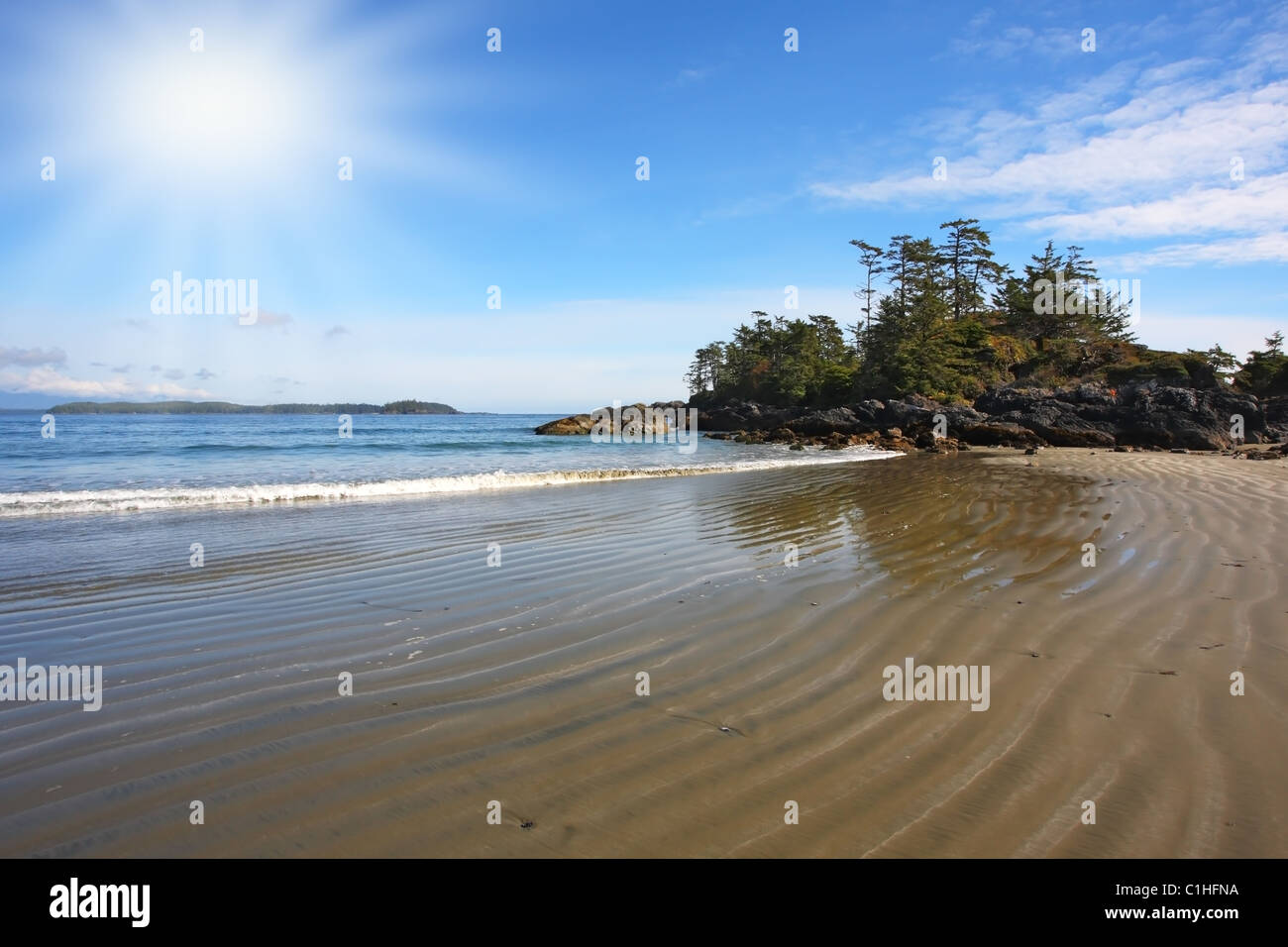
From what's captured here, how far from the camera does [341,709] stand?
405 centimetres

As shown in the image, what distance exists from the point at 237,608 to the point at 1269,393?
50027 mm

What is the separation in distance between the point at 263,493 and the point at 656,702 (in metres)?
14.2

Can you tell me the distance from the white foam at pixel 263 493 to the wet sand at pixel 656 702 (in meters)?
5.52

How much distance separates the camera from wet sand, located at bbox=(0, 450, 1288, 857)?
2.88 m

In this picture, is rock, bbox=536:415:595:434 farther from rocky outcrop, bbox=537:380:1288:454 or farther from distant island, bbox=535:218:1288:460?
rocky outcrop, bbox=537:380:1288:454

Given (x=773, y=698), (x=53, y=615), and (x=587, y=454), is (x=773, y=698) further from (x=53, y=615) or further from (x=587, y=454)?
(x=587, y=454)

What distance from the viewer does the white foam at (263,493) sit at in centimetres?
1341

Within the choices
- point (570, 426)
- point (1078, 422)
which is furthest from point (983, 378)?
point (570, 426)

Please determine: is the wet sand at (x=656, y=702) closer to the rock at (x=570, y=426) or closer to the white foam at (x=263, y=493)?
the white foam at (x=263, y=493)

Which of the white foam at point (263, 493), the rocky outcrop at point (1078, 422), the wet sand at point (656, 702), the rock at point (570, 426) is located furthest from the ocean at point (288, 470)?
the rock at point (570, 426)

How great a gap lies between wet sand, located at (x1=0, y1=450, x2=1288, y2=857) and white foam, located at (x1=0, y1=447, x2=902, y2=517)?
552 cm

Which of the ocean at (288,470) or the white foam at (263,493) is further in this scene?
the ocean at (288,470)

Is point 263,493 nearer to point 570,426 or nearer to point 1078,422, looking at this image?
point 1078,422

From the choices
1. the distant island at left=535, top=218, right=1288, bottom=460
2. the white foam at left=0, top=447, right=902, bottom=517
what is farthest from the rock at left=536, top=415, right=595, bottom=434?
the white foam at left=0, top=447, right=902, bottom=517
